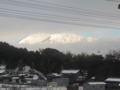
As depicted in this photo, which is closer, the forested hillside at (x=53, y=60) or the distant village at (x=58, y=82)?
the distant village at (x=58, y=82)

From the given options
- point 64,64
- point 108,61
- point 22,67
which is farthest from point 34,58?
point 108,61

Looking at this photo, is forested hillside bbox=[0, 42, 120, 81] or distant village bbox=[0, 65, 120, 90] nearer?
distant village bbox=[0, 65, 120, 90]

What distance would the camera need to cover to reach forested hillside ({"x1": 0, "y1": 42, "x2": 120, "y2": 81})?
96.3 ft

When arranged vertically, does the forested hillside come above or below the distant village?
above

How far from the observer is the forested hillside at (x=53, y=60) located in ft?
96.3

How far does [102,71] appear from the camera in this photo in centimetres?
2767

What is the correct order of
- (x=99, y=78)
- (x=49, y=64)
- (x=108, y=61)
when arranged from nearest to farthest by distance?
1. (x=99, y=78)
2. (x=108, y=61)
3. (x=49, y=64)

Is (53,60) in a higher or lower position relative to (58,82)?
higher

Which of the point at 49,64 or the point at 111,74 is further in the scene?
the point at 49,64

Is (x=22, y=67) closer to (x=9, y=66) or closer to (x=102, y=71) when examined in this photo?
(x=9, y=66)

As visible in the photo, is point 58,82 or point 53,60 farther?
point 53,60

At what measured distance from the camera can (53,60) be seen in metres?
35.0

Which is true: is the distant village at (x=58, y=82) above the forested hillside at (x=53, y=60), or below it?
below

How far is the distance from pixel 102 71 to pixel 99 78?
3.55ft
